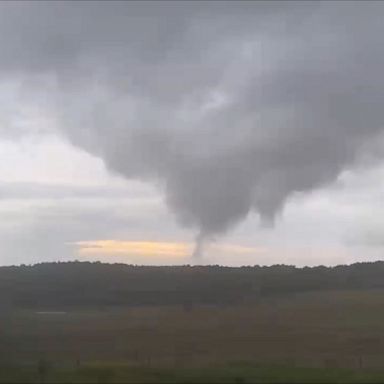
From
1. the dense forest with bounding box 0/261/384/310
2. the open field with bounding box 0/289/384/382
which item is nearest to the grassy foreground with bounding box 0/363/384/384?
the open field with bounding box 0/289/384/382

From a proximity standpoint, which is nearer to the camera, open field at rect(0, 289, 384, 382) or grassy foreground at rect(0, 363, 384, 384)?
grassy foreground at rect(0, 363, 384, 384)

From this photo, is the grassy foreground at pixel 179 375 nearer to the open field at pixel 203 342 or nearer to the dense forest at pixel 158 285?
the open field at pixel 203 342

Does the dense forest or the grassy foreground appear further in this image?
the dense forest

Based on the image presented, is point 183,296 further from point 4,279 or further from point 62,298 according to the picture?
point 4,279

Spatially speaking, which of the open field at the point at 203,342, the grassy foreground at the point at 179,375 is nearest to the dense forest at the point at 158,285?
the open field at the point at 203,342

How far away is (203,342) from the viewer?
8200 cm

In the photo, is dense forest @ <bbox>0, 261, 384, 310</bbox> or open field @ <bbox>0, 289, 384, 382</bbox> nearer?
open field @ <bbox>0, 289, 384, 382</bbox>

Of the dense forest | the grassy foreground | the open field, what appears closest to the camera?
the grassy foreground

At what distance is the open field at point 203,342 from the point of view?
4426cm

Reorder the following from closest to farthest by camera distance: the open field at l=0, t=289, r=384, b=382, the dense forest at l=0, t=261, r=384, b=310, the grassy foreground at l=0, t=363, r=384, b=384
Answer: the grassy foreground at l=0, t=363, r=384, b=384 → the open field at l=0, t=289, r=384, b=382 → the dense forest at l=0, t=261, r=384, b=310

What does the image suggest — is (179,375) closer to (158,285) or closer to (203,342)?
(203,342)

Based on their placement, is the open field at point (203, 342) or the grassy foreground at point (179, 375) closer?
the grassy foreground at point (179, 375)

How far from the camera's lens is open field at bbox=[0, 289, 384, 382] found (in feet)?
145

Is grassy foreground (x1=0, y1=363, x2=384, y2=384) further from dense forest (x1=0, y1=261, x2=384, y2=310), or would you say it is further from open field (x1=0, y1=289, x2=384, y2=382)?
dense forest (x1=0, y1=261, x2=384, y2=310)
